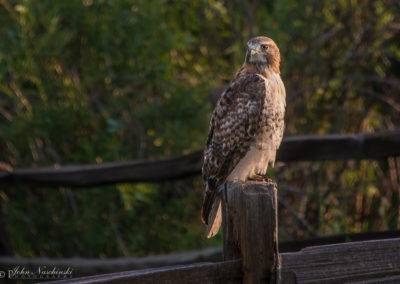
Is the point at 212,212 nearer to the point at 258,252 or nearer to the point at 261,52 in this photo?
the point at 261,52

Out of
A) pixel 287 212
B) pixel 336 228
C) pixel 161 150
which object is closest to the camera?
pixel 336 228

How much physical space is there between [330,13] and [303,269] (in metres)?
4.63

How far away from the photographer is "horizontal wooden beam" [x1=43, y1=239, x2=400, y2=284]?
1738 millimetres

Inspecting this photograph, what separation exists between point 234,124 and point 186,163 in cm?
36

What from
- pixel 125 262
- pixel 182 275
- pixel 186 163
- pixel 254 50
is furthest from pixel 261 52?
pixel 182 275

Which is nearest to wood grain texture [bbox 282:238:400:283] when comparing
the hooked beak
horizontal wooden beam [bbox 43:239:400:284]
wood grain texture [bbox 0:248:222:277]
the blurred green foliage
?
horizontal wooden beam [bbox 43:239:400:284]

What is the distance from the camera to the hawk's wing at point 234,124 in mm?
3705

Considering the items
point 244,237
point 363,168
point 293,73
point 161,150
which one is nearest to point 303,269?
point 244,237

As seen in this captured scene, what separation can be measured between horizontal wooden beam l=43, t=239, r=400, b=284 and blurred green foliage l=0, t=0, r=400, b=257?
303 centimetres

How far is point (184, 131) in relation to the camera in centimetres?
527

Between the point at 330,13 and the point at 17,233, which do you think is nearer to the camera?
the point at 17,233

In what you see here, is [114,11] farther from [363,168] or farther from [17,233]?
[363,168]

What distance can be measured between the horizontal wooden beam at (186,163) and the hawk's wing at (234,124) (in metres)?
0.12

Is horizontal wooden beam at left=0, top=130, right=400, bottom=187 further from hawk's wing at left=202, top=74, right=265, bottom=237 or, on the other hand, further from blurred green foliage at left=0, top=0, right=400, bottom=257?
blurred green foliage at left=0, top=0, right=400, bottom=257
